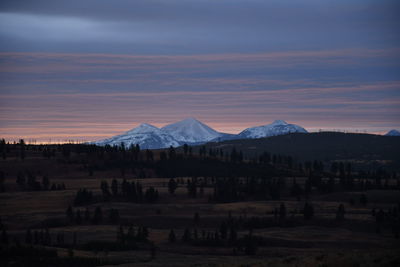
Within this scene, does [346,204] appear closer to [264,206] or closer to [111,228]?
[264,206]


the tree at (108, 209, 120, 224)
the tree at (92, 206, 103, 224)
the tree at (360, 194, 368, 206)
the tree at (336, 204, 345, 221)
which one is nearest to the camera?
the tree at (336, 204, 345, 221)

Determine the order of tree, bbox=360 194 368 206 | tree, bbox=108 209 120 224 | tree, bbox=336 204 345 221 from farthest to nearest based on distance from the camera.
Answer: tree, bbox=360 194 368 206 → tree, bbox=108 209 120 224 → tree, bbox=336 204 345 221

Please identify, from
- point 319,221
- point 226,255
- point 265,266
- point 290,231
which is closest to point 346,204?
point 319,221

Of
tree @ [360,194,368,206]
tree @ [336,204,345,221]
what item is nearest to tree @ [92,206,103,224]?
tree @ [336,204,345,221]

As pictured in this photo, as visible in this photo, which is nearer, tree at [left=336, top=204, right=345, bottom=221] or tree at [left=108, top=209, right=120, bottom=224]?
tree at [left=336, top=204, right=345, bottom=221]

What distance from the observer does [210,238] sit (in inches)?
5241

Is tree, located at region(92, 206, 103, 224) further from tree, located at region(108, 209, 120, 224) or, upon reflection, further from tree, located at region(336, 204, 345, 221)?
tree, located at region(336, 204, 345, 221)

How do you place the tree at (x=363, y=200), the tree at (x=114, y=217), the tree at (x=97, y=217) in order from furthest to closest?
the tree at (x=363, y=200)
the tree at (x=114, y=217)
the tree at (x=97, y=217)

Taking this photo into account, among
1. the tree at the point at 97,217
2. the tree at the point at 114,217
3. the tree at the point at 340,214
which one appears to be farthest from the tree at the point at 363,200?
the tree at the point at 97,217

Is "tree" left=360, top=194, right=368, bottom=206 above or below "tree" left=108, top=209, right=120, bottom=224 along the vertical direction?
above

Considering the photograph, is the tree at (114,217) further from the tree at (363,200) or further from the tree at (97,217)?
the tree at (363,200)

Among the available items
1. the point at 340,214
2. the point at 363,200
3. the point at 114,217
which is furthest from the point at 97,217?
the point at 363,200

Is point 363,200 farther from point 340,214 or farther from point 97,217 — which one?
point 97,217

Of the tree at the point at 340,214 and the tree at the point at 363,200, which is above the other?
the tree at the point at 363,200
